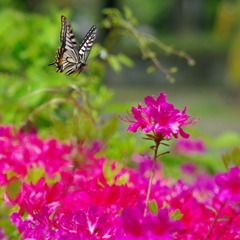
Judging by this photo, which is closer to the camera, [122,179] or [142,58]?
[122,179]

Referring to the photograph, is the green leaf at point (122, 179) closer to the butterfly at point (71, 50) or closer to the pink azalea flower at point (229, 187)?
the butterfly at point (71, 50)

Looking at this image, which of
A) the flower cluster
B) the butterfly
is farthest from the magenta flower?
the butterfly

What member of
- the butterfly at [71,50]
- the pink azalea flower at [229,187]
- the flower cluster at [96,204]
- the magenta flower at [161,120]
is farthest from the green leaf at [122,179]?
the pink azalea flower at [229,187]

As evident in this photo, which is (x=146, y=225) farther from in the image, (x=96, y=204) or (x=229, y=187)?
(x=96, y=204)

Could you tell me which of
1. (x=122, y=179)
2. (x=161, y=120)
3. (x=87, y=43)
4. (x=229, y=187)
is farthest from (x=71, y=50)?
(x=229, y=187)

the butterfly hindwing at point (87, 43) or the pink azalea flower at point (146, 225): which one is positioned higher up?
the butterfly hindwing at point (87, 43)

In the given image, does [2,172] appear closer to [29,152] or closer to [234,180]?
[29,152]

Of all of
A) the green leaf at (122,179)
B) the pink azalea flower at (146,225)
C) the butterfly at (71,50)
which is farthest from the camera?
the green leaf at (122,179)
